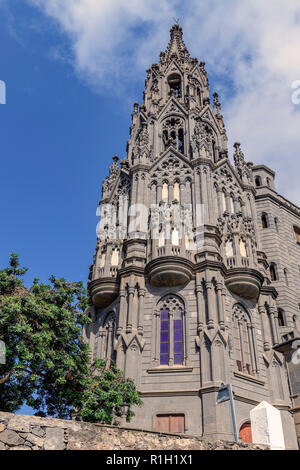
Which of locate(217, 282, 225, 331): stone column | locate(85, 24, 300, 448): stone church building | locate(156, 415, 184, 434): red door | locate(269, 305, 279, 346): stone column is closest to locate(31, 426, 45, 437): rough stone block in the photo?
locate(85, 24, 300, 448): stone church building

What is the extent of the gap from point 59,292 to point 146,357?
7640mm

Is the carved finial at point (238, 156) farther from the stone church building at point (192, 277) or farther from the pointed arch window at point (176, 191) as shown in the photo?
the pointed arch window at point (176, 191)

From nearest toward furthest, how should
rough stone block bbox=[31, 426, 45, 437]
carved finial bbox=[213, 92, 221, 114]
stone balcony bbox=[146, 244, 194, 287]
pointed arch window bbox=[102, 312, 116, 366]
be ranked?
rough stone block bbox=[31, 426, 45, 437] < stone balcony bbox=[146, 244, 194, 287] < pointed arch window bbox=[102, 312, 116, 366] < carved finial bbox=[213, 92, 221, 114]

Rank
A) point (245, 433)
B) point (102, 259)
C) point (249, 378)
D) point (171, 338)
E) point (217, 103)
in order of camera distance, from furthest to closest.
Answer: point (217, 103), point (102, 259), point (171, 338), point (249, 378), point (245, 433)

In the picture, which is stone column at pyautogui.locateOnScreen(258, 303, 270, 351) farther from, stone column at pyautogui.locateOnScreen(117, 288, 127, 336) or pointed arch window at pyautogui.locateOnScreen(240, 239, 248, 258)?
stone column at pyautogui.locateOnScreen(117, 288, 127, 336)

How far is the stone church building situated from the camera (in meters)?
25.8

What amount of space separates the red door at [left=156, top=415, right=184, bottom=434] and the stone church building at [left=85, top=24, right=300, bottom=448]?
6 cm

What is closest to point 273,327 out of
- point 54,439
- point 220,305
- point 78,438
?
point 220,305

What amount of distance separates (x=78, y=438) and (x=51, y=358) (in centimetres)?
903

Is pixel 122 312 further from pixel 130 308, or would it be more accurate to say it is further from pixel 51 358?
pixel 51 358

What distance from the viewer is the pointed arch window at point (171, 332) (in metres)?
27.1

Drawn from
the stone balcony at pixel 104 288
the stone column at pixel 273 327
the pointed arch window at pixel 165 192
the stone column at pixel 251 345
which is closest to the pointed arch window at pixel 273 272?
the stone column at pixel 273 327

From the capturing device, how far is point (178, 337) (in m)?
27.8

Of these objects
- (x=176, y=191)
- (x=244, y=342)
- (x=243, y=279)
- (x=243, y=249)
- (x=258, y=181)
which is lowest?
(x=244, y=342)
